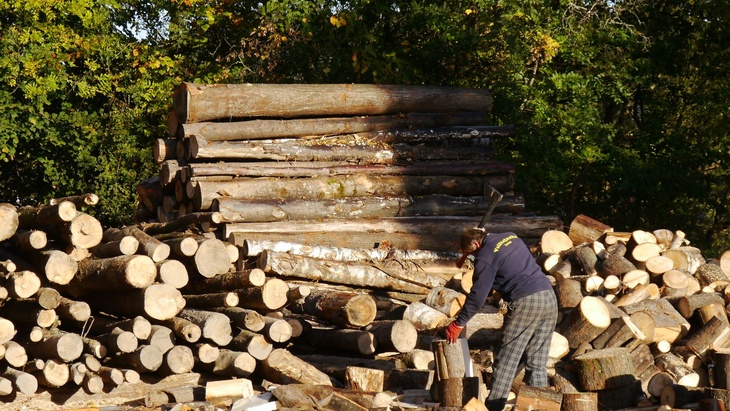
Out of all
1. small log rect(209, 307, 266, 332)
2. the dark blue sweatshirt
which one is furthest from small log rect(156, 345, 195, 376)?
the dark blue sweatshirt

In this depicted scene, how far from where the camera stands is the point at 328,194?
12.6 metres

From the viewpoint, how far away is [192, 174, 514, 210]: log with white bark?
11907 mm

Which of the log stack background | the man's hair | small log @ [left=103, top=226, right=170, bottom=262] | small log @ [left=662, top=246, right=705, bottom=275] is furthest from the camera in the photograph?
small log @ [left=662, top=246, right=705, bottom=275]

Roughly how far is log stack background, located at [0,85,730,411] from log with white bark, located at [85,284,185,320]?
0.01m

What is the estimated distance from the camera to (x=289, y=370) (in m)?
8.97

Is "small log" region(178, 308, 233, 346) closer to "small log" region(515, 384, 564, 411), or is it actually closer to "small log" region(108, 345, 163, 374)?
"small log" region(108, 345, 163, 374)

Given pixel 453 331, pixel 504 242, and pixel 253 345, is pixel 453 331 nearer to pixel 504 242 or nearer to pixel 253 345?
pixel 504 242

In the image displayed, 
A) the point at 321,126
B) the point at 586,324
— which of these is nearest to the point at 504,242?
the point at 586,324

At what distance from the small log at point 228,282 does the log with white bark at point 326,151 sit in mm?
2281

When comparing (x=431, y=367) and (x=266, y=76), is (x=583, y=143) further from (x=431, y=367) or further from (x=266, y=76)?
(x=431, y=367)

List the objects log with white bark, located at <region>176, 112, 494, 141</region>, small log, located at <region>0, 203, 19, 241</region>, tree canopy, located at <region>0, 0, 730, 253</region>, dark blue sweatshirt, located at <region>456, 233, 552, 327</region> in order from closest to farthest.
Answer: dark blue sweatshirt, located at <region>456, 233, 552, 327</region>, small log, located at <region>0, 203, 19, 241</region>, log with white bark, located at <region>176, 112, 494, 141</region>, tree canopy, located at <region>0, 0, 730, 253</region>

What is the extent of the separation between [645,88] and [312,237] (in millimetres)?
8958

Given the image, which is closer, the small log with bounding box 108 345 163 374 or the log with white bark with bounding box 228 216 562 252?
the small log with bounding box 108 345 163 374

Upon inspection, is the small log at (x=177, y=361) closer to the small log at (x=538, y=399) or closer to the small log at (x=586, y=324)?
the small log at (x=538, y=399)
